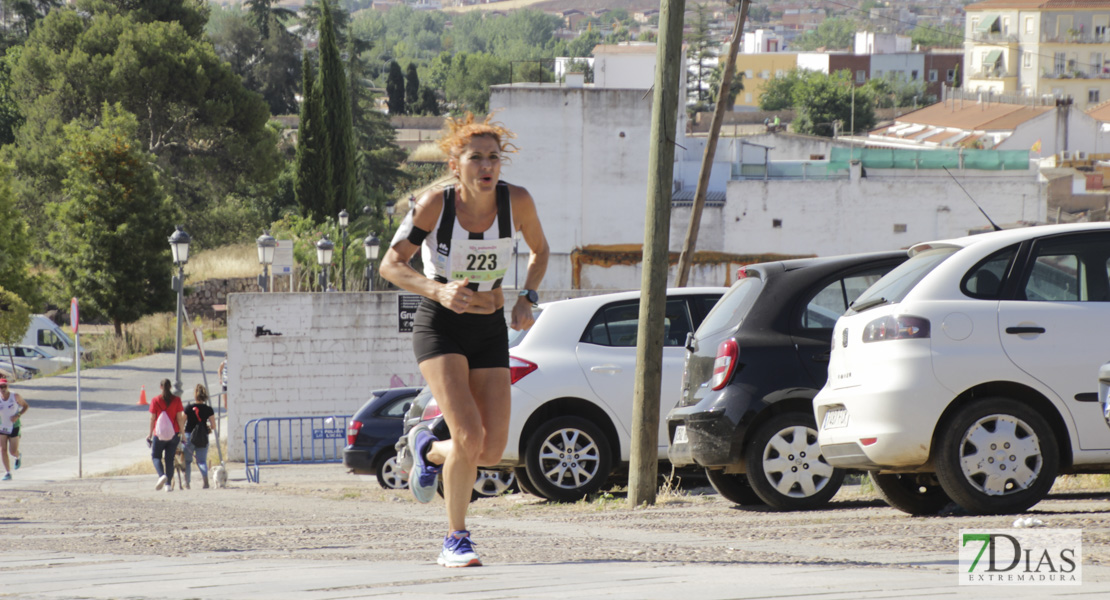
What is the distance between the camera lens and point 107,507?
11.5m

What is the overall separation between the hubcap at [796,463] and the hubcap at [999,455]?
1.52 m

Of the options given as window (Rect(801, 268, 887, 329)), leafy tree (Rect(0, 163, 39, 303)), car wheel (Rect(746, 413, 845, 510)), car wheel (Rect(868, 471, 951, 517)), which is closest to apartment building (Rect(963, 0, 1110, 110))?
leafy tree (Rect(0, 163, 39, 303))

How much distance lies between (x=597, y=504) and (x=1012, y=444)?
134 inches

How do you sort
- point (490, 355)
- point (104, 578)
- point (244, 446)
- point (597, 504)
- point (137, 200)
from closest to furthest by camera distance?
point (104, 578) → point (490, 355) → point (597, 504) → point (244, 446) → point (137, 200)

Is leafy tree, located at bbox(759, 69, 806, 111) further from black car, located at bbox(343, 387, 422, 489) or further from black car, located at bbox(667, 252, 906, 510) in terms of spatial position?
black car, located at bbox(667, 252, 906, 510)

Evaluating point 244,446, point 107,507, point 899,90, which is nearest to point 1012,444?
point 107,507

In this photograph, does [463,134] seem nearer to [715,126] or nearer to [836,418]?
[836,418]

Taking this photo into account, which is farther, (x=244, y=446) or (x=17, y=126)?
(x=17, y=126)

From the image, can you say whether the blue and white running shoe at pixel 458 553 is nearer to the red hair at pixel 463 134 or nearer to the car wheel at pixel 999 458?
the red hair at pixel 463 134

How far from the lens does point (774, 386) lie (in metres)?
8.59

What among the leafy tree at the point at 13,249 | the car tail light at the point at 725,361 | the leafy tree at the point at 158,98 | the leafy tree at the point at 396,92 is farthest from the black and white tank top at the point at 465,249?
the leafy tree at the point at 396,92

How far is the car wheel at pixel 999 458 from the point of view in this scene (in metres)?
7.18

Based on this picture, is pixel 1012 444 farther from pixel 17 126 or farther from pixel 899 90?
pixel 899 90

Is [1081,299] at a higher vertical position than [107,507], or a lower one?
higher
